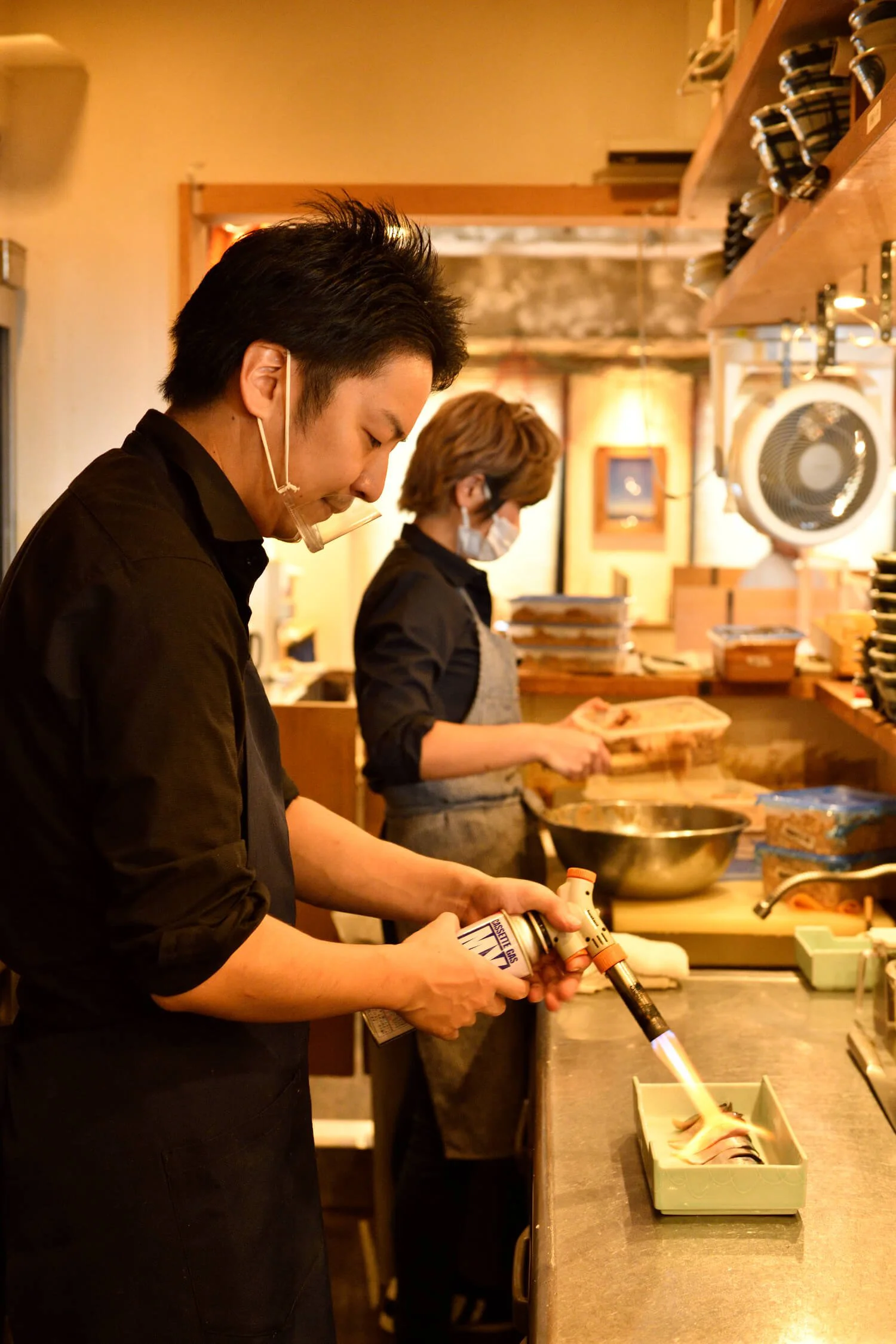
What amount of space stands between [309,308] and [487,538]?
1.52 metres

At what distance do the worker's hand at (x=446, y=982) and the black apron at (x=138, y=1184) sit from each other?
0.19m

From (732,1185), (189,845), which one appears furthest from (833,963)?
(189,845)

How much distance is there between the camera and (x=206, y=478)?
128cm

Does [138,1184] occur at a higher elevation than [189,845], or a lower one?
lower

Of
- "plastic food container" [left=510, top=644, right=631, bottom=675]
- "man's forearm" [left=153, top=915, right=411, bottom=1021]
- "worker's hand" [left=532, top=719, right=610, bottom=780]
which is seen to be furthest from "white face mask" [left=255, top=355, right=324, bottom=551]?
"plastic food container" [left=510, top=644, right=631, bottom=675]

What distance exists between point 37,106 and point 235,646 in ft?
10.4

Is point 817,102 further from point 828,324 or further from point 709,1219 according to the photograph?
point 709,1219

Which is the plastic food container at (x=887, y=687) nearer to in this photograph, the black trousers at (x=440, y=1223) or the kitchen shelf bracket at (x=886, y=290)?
the kitchen shelf bracket at (x=886, y=290)

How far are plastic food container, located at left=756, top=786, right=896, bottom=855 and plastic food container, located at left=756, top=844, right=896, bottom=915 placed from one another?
0.01 metres

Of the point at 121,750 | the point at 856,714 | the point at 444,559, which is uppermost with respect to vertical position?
the point at 444,559

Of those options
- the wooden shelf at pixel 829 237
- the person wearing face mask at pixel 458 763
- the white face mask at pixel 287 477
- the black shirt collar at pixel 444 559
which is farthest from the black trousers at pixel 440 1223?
the wooden shelf at pixel 829 237

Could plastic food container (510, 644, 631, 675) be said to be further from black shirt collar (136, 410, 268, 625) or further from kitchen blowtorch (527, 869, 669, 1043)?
black shirt collar (136, 410, 268, 625)

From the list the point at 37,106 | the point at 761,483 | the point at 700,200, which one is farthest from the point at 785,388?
the point at 37,106

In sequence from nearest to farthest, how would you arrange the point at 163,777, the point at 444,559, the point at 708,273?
the point at 163,777
the point at 444,559
the point at 708,273
